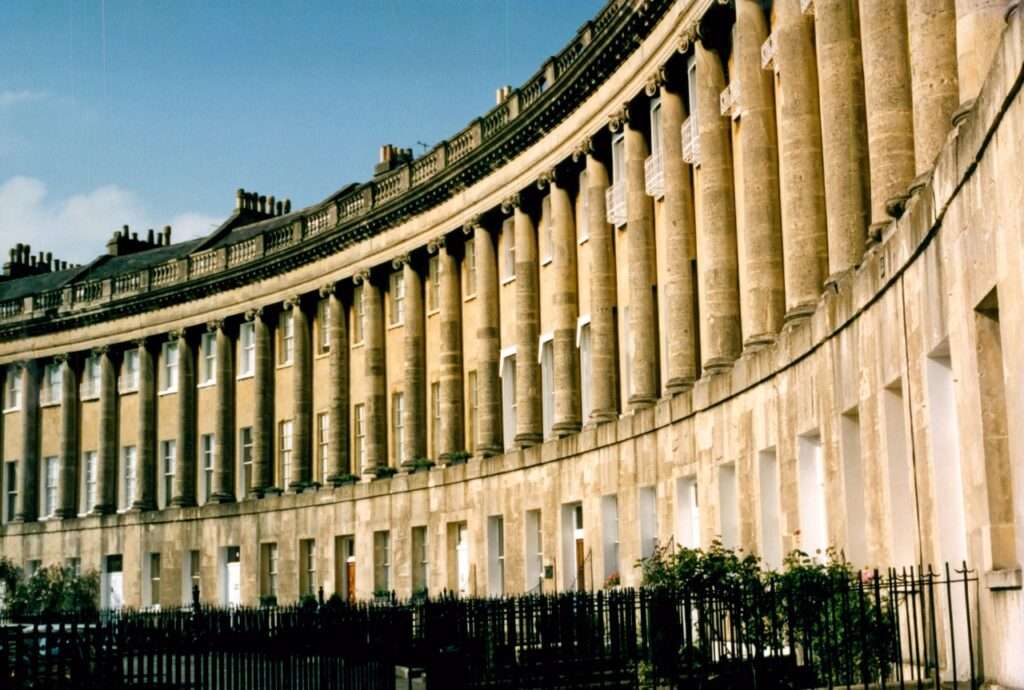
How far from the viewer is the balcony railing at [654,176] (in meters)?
34.5

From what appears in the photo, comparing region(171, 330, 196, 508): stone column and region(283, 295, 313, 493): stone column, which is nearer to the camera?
region(283, 295, 313, 493): stone column

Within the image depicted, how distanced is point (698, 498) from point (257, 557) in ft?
94.3

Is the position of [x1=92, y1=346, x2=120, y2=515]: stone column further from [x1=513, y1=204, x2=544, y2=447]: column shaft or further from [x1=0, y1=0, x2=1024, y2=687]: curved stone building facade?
[x1=513, y1=204, x2=544, y2=447]: column shaft

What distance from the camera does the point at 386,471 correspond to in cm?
4956

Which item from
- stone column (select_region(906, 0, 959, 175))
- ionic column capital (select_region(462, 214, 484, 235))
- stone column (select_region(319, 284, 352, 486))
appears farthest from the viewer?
stone column (select_region(319, 284, 352, 486))

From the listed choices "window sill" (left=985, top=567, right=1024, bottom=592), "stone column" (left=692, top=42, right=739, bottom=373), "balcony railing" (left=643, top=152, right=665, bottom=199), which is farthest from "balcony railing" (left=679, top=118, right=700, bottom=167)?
"window sill" (left=985, top=567, right=1024, bottom=592)

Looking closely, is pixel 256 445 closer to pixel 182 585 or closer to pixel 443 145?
pixel 182 585

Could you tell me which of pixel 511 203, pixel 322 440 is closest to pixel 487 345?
pixel 511 203

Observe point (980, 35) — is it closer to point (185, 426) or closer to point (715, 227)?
point (715, 227)

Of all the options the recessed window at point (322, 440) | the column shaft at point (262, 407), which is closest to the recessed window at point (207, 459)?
the column shaft at point (262, 407)

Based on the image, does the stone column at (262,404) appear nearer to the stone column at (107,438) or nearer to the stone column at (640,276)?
the stone column at (107,438)

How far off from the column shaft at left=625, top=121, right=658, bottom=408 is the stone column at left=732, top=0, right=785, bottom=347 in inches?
206

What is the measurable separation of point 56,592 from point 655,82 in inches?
1414

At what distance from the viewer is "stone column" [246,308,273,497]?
5644 centimetres
